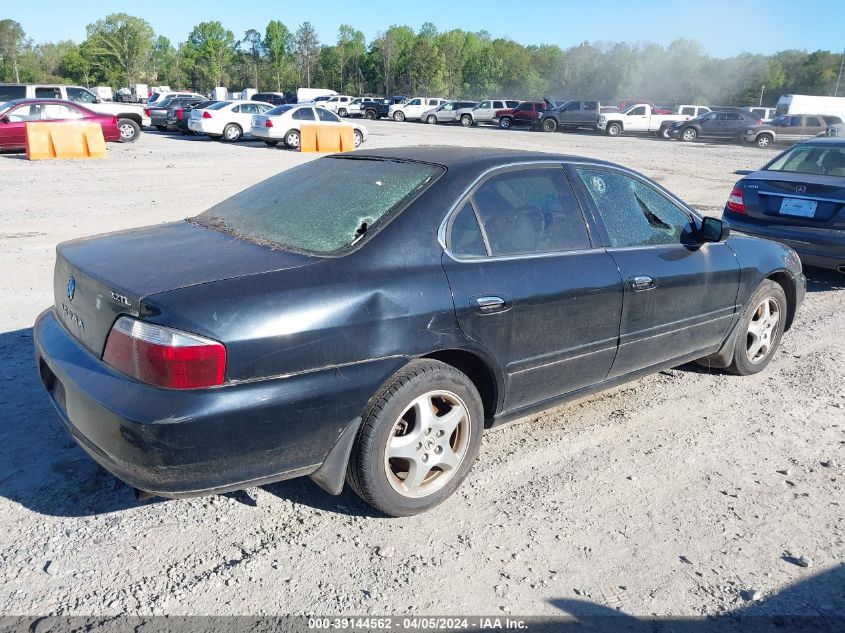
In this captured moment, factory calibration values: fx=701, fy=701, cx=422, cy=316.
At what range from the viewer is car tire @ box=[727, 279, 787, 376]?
4.91m

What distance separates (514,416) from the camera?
3.59 metres

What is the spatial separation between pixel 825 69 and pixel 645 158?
62440 mm

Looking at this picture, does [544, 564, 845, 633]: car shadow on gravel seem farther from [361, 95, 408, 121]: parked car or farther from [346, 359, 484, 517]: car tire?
[361, 95, 408, 121]: parked car

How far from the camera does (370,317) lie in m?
2.90

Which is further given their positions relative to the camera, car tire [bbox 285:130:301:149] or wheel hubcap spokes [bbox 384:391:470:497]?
car tire [bbox 285:130:301:149]

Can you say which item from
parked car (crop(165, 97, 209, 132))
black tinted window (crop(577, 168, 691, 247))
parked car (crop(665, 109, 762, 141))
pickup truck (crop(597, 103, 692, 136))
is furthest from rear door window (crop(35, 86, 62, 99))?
parked car (crop(665, 109, 762, 141))

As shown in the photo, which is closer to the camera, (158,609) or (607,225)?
(158,609)

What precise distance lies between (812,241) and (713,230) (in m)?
3.49

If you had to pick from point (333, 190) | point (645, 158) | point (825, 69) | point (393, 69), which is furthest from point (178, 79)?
point (333, 190)

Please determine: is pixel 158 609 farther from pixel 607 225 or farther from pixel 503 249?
pixel 607 225

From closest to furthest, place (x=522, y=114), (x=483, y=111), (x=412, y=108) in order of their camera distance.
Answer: (x=522, y=114) < (x=483, y=111) < (x=412, y=108)

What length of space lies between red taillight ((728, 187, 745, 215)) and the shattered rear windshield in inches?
212

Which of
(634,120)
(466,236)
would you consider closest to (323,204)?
(466,236)

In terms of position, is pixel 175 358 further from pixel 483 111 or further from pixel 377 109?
pixel 377 109
